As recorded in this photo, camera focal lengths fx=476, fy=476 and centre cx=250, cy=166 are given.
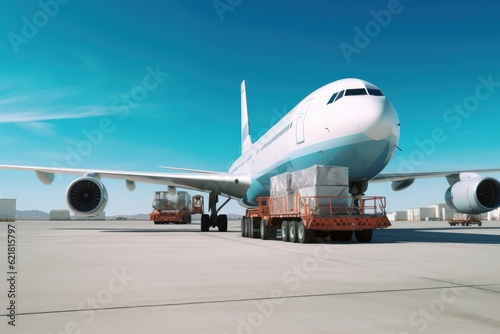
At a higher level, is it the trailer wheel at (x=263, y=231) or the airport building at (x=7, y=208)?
the airport building at (x=7, y=208)

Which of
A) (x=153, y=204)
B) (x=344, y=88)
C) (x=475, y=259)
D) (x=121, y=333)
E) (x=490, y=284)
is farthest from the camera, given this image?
(x=153, y=204)

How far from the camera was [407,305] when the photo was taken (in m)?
4.75

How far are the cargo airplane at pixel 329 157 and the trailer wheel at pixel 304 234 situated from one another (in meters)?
2.28

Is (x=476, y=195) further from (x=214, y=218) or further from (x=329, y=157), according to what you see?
(x=214, y=218)

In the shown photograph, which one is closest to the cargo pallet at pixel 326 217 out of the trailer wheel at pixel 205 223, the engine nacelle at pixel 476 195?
the engine nacelle at pixel 476 195

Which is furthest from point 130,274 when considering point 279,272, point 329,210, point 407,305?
point 329,210

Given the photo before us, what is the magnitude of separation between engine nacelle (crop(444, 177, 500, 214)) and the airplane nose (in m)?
5.34

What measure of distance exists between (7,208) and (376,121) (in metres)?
62.1

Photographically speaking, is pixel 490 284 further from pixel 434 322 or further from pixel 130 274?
pixel 130 274

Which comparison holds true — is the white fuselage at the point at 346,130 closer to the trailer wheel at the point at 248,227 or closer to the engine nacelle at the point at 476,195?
the trailer wheel at the point at 248,227

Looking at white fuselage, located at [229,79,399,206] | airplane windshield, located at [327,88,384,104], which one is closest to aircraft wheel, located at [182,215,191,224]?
white fuselage, located at [229,79,399,206]

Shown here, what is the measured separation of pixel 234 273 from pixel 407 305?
3.25 meters

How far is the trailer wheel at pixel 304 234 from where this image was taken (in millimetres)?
14828

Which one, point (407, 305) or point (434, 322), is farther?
point (407, 305)
